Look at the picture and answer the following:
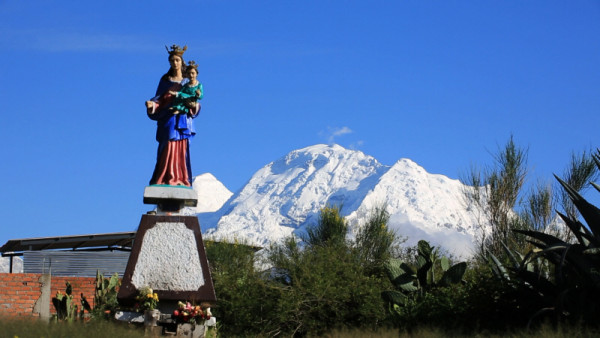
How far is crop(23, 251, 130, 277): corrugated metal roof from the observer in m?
25.0

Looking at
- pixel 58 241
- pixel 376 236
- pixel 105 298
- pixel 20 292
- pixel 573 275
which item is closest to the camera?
pixel 573 275

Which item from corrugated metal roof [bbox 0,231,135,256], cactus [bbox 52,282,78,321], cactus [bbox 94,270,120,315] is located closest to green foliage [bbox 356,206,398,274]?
corrugated metal roof [bbox 0,231,135,256]

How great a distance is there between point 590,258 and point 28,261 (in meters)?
18.3

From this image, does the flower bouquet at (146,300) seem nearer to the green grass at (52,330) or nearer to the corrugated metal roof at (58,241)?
the green grass at (52,330)

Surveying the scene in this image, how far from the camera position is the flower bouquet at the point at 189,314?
14.9 metres

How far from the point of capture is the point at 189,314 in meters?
14.9

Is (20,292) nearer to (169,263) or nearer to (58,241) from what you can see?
(169,263)

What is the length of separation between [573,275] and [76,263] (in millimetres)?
16657

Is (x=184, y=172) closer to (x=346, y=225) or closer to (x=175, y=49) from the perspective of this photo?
(x=175, y=49)

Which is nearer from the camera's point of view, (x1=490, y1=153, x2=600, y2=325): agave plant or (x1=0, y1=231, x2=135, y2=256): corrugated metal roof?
(x1=490, y1=153, x2=600, y2=325): agave plant

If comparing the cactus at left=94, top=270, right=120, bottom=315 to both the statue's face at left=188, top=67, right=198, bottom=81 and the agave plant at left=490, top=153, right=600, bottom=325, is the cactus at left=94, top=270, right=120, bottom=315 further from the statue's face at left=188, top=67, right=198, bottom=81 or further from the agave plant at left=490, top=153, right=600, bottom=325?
the agave plant at left=490, top=153, right=600, bottom=325

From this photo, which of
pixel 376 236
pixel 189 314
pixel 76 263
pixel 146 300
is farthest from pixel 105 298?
pixel 376 236

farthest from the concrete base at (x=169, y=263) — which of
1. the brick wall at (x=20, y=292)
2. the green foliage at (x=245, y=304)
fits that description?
the brick wall at (x=20, y=292)

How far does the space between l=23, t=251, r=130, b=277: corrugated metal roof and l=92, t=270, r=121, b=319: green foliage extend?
19.4 ft
